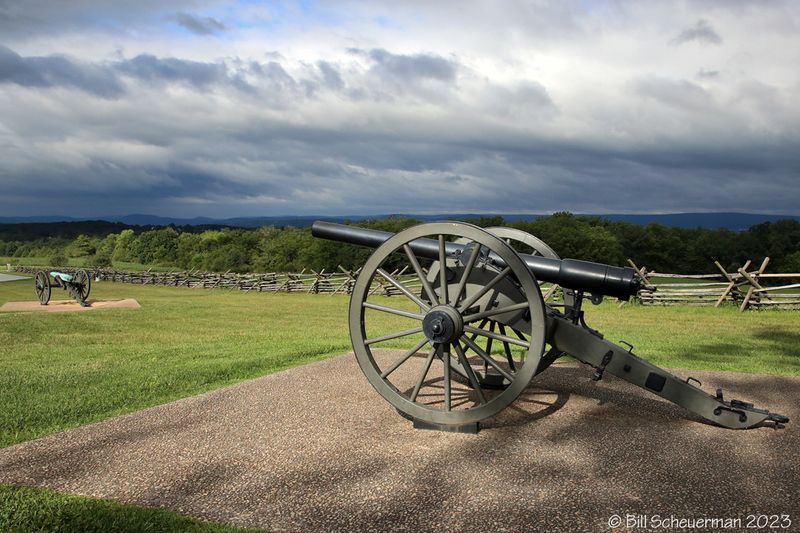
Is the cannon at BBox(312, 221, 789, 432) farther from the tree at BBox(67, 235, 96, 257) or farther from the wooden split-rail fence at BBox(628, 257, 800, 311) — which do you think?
the tree at BBox(67, 235, 96, 257)

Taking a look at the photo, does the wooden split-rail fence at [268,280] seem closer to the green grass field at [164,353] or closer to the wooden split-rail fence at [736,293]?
the wooden split-rail fence at [736,293]

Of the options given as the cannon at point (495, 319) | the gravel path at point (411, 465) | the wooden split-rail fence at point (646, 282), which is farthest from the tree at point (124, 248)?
the cannon at point (495, 319)

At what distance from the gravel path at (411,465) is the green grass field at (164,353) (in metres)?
0.46

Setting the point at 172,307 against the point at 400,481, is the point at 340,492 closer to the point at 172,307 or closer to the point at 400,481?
the point at 400,481

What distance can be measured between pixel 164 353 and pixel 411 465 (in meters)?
7.55

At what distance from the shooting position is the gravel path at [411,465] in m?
4.25

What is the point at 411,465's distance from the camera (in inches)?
197

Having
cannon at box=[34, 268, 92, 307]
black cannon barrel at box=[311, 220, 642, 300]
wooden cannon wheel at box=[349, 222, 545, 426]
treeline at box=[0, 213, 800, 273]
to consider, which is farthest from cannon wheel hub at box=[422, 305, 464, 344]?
treeline at box=[0, 213, 800, 273]

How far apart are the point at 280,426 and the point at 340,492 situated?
66.6 inches

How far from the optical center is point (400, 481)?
4676 millimetres

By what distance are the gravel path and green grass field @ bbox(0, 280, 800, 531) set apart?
1.50 feet

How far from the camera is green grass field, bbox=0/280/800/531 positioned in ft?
19.1

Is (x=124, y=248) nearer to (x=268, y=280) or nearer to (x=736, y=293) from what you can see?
(x=268, y=280)

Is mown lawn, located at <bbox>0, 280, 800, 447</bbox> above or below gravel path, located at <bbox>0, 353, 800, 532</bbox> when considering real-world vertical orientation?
below
